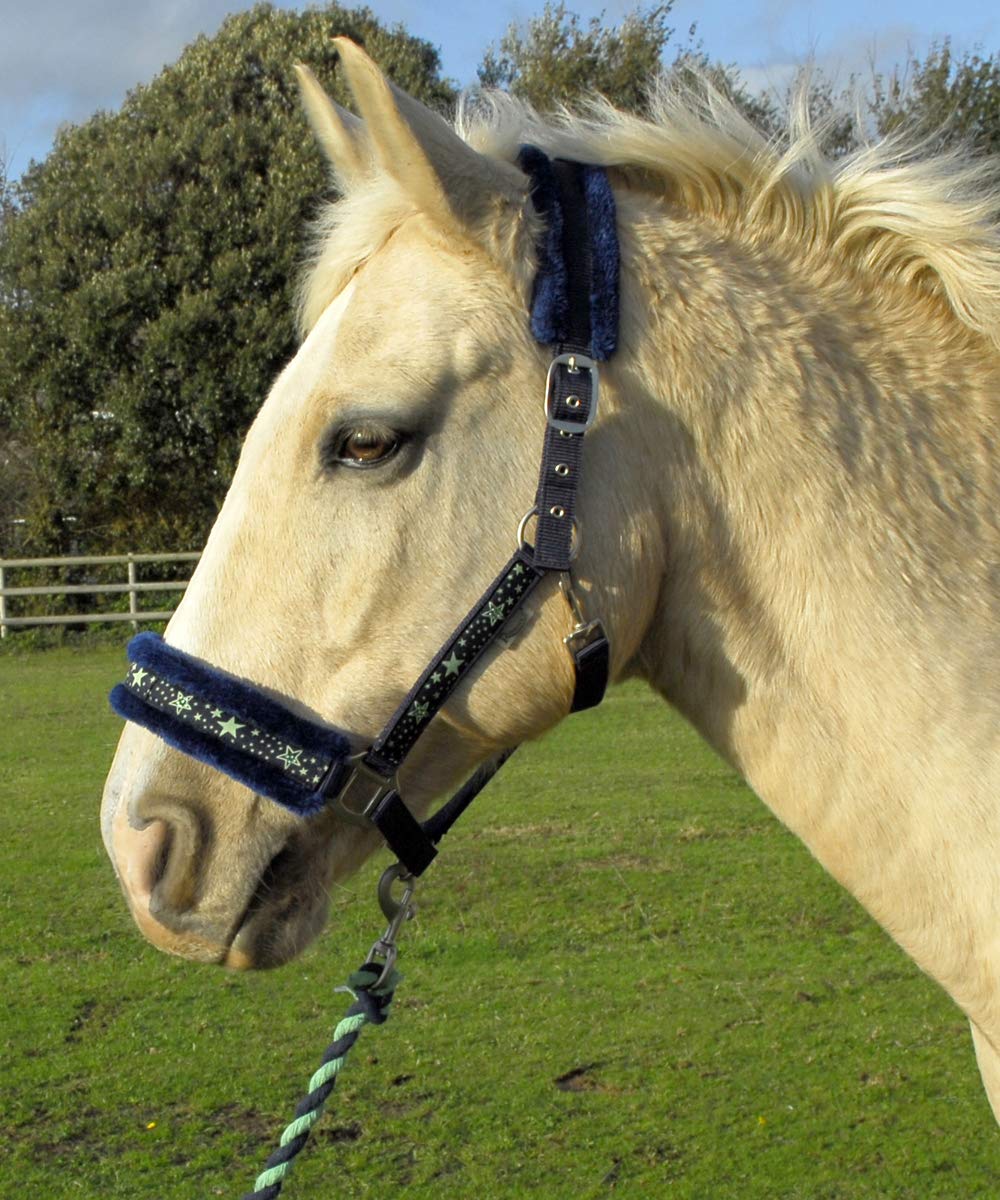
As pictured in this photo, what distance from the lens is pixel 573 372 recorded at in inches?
69.9

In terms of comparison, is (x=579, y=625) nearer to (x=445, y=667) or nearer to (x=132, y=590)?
(x=445, y=667)

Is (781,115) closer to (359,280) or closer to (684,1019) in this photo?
(359,280)

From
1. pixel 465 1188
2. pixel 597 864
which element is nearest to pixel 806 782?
pixel 465 1188

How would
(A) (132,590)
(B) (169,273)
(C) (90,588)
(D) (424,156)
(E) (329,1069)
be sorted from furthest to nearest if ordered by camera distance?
(C) (90,588) → (A) (132,590) → (B) (169,273) → (E) (329,1069) → (D) (424,156)

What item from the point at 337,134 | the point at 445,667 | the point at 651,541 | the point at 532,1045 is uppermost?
the point at 337,134

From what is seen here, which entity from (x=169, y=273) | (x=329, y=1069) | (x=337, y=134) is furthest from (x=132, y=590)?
(x=329, y=1069)

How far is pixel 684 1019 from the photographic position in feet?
16.5

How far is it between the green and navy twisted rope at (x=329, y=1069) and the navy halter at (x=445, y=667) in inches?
14.4

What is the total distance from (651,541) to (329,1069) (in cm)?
100

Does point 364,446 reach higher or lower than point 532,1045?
higher

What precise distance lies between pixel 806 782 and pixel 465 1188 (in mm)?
2656

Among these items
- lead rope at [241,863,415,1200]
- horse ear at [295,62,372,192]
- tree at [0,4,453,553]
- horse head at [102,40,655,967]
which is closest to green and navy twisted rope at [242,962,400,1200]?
lead rope at [241,863,415,1200]

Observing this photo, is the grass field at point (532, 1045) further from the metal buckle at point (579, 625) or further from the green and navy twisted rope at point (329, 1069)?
the metal buckle at point (579, 625)

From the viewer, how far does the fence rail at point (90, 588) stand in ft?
61.9
